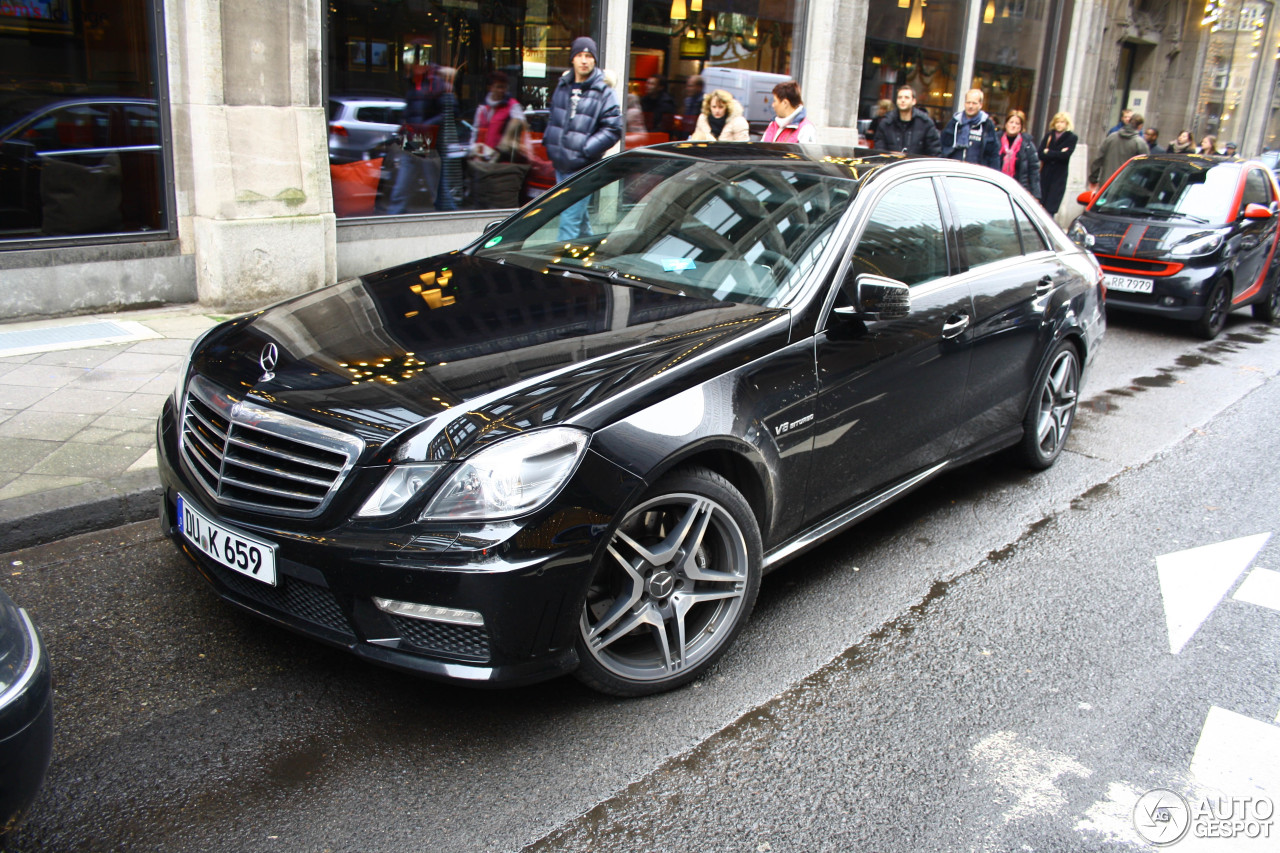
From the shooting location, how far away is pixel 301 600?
284 centimetres

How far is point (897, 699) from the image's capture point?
328 cm

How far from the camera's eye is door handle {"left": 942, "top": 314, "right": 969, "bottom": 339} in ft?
13.8

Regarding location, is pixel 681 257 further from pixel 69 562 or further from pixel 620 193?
pixel 69 562

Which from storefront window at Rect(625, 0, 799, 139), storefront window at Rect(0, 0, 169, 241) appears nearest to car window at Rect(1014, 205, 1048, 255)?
storefront window at Rect(0, 0, 169, 241)

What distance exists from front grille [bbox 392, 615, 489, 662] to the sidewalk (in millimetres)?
2165

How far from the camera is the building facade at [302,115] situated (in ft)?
23.6

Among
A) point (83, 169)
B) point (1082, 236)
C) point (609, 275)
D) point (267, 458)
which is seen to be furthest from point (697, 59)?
point (267, 458)

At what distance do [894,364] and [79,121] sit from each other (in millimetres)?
6324

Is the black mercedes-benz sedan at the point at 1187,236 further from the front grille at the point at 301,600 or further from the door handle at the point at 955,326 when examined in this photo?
the front grille at the point at 301,600

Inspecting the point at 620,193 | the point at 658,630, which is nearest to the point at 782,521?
the point at 658,630

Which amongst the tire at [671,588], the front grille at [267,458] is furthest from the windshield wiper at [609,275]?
the front grille at [267,458]

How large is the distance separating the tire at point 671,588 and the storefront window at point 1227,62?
2831cm

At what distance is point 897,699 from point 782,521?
2.28ft

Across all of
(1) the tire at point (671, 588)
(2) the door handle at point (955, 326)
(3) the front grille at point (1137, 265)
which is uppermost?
(2) the door handle at point (955, 326)
